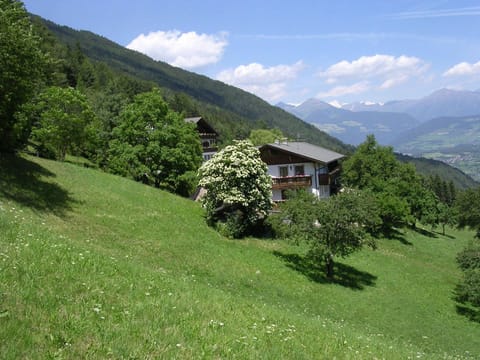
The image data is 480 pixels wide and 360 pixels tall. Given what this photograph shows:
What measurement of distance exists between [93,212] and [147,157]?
19857 millimetres

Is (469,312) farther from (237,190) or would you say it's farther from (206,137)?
(206,137)

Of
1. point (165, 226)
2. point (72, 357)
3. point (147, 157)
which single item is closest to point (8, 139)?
point (165, 226)

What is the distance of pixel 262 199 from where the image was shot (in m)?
36.8

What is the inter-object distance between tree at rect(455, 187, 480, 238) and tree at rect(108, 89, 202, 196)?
80.0 meters

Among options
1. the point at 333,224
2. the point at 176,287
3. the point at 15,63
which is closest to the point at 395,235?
the point at 333,224

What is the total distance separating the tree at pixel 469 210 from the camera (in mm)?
98950

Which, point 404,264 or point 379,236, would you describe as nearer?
point 404,264

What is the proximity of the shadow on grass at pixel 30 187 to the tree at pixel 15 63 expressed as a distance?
9.25ft

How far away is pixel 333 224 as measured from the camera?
2891cm

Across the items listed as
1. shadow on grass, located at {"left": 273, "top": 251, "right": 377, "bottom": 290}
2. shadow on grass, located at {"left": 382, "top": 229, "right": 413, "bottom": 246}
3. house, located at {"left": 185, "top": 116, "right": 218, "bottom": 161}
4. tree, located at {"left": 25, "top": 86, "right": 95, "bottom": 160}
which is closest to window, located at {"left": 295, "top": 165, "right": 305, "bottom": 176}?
shadow on grass, located at {"left": 382, "top": 229, "right": 413, "bottom": 246}

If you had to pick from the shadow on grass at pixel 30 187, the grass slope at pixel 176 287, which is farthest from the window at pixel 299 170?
the shadow on grass at pixel 30 187

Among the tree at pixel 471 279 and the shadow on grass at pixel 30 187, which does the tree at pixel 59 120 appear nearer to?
the shadow on grass at pixel 30 187

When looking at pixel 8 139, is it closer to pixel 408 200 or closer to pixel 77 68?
pixel 408 200

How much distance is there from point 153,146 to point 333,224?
2608 centimetres
